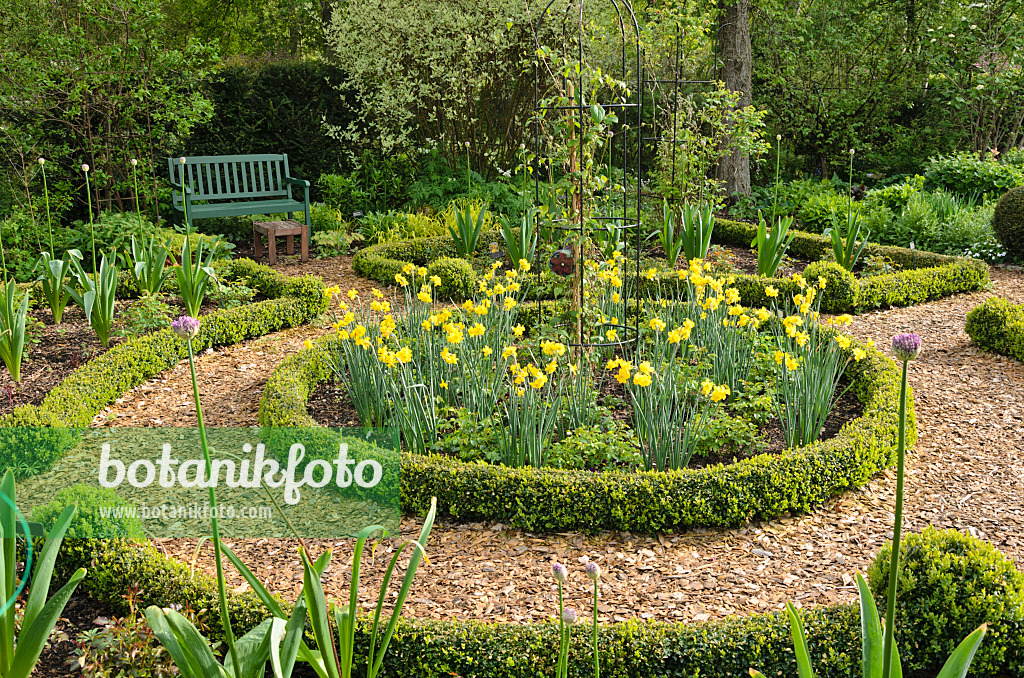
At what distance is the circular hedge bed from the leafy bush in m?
6.74

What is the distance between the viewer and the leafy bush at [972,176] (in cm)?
894

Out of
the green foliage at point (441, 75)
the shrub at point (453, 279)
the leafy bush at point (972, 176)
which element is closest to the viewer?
the shrub at point (453, 279)

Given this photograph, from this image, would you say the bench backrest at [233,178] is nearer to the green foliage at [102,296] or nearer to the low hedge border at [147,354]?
the low hedge border at [147,354]

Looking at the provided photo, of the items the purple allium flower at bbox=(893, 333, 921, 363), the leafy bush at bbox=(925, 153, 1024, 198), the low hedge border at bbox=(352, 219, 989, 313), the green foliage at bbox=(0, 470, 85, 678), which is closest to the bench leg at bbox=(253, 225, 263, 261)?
the low hedge border at bbox=(352, 219, 989, 313)

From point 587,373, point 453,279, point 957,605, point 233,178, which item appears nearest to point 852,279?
point 587,373

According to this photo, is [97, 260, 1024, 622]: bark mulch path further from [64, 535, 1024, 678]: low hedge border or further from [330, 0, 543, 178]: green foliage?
[330, 0, 543, 178]: green foliage

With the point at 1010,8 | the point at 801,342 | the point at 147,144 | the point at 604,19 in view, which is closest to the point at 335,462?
the point at 801,342

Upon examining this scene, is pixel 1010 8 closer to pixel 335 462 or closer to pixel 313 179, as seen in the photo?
pixel 313 179

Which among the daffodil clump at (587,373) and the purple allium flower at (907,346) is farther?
the daffodil clump at (587,373)

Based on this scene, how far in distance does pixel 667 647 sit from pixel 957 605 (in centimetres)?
94

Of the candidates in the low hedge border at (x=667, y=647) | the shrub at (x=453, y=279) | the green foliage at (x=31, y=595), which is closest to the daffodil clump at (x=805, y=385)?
the low hedge border at (x=667, y=647)

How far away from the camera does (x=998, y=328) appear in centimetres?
525

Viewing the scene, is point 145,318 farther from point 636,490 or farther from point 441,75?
point 441,75

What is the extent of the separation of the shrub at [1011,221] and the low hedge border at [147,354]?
239 inches
